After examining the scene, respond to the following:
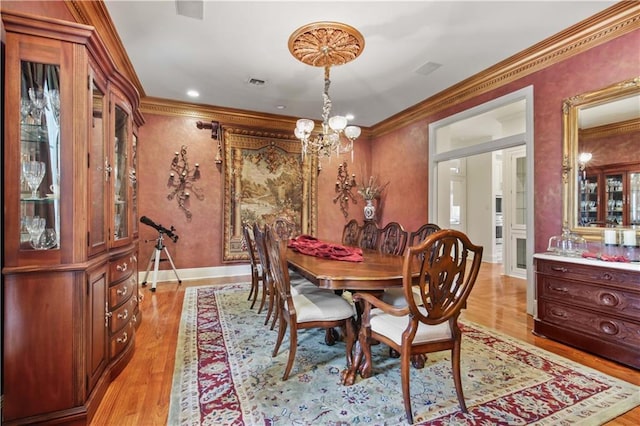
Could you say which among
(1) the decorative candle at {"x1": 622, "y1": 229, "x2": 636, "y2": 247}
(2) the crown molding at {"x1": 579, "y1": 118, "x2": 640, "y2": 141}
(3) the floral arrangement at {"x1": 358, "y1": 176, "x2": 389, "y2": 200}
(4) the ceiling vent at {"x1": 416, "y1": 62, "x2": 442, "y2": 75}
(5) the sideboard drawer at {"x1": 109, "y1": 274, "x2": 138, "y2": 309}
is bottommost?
(5) the sideboard drawer at {"x1": 109, "y1": 274, "x2": 138, "y2": 309}

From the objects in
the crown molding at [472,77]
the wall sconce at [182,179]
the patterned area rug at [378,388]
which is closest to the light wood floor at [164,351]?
the patterned area rug at [378,388]

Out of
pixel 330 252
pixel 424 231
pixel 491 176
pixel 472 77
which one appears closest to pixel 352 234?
pixel 424 231

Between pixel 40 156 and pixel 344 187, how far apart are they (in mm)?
5037

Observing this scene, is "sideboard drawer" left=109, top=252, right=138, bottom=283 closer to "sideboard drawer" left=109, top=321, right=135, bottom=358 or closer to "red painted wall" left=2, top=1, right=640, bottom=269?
"sideboard drawer" left=109, top=321, right=135, bottom=358

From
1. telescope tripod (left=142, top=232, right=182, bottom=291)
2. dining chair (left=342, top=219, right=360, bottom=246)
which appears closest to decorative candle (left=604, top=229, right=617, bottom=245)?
dining chair (left=342, top=219, right=360, bottom=246)

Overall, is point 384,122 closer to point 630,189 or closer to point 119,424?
point 630,189

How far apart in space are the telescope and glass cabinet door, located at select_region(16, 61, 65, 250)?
2.90 meters

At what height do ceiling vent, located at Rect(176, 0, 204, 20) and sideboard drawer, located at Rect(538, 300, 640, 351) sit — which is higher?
ceiling vent, located at Rect(176, 0, 204, 20)

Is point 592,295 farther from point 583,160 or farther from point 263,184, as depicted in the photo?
point 263,184

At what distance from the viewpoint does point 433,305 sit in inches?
66.4

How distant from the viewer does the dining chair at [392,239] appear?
10.6 ft

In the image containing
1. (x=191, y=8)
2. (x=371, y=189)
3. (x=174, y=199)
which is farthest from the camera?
(x=371, y=189)

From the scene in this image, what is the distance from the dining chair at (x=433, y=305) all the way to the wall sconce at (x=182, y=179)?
412 cm

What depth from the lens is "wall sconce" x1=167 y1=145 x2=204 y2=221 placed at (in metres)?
4.99
